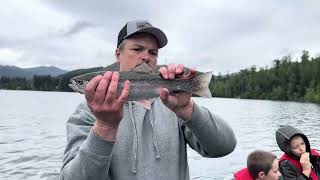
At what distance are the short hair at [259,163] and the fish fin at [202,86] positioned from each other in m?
5.26

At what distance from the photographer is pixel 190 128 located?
3426 mm

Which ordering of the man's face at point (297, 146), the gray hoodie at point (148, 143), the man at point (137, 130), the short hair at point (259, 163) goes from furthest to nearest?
the man's face at point (297, 146), the short hair at point (259, 163), the gray hoodie at point (148, 143), the man at point (137, 130)

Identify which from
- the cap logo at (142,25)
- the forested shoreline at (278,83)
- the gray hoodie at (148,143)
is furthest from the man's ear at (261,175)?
the forested shoreline at (278,83)

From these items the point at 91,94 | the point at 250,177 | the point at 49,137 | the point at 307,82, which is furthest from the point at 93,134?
the point at 307,82

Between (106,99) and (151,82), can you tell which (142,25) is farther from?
(106,99)

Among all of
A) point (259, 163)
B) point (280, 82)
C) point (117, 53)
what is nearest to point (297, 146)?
point (259, 163)

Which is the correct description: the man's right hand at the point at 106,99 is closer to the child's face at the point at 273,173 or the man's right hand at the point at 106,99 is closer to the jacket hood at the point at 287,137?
the child's face at the point at 273,173

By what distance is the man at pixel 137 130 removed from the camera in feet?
9.95

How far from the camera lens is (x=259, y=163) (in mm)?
8094

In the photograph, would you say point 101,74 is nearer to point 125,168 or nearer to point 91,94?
point 91,94

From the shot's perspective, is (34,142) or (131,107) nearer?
(131,107)

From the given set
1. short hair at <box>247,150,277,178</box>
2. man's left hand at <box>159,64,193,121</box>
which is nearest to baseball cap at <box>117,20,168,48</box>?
man's left hand at <box>159,64,193,121</box>

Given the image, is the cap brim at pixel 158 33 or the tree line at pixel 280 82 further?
the tree line at pixel 280 82

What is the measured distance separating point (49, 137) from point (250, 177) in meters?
23.4
